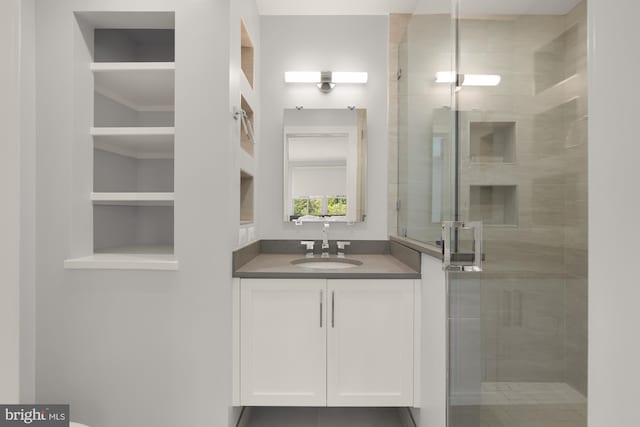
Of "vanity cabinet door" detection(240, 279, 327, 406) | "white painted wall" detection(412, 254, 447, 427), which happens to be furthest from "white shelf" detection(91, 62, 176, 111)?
"white painted wall" detection(412, 254, 447, 427)

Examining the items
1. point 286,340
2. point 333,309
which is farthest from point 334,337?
point 286,340

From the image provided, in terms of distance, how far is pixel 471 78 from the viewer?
1.24 m

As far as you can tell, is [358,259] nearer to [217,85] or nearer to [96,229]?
[217,85]

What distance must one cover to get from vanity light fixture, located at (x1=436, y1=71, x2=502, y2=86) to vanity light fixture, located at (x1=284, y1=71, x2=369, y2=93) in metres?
1.00

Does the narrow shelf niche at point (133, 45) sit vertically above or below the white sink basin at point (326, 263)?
above

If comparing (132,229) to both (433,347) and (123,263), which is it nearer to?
(123,263)

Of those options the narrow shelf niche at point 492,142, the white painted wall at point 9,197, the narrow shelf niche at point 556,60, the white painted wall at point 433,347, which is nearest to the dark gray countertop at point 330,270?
the white painted wall at point 433,347

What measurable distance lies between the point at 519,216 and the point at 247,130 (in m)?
1.53

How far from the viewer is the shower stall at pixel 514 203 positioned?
72 centimetres

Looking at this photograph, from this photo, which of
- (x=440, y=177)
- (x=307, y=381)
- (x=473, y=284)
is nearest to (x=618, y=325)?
(x=473, y=284)

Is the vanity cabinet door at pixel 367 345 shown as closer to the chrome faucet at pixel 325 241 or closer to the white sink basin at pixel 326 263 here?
the white sink basin at pixel 326 263

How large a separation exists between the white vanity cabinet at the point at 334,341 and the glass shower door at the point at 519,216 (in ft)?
1.32

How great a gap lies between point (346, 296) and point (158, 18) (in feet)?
5.47

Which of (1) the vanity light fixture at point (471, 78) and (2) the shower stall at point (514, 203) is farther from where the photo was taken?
(1) the vanity light fixture at point (471, 78)
